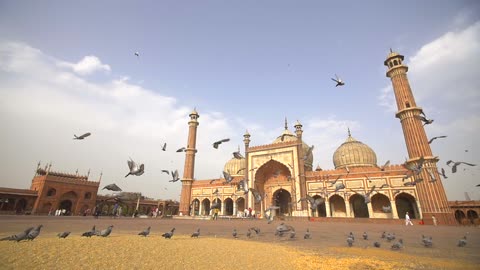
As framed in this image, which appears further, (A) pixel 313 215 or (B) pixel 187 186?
(B) pixel 187 186

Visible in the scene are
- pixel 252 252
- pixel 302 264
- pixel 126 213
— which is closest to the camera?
pixel 302 264

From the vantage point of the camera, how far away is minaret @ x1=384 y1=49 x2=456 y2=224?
21266mm

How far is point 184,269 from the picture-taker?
438 cm

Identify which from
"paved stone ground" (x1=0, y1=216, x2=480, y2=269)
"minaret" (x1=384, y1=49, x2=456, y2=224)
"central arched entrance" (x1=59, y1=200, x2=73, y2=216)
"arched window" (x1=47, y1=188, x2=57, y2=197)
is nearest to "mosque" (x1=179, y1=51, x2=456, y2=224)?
"minaret" (x1=384, y1=49, x2=456, y2=224)

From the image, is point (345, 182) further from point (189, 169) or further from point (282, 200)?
point (189, 169)

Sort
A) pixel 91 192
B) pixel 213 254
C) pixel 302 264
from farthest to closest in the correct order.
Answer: pixel 91 192
pixel 213 254
pixel 302 264

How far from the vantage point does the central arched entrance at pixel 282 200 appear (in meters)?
33.1

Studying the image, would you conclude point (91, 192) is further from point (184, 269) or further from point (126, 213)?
point (184, 269)

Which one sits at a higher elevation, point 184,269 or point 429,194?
point 429,194

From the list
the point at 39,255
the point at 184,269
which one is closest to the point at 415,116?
the point at 184,269

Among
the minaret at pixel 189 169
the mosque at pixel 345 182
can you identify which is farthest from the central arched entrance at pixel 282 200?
the minaret at pixel 189 169

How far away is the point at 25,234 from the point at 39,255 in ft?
5.71

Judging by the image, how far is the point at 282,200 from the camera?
34625mm

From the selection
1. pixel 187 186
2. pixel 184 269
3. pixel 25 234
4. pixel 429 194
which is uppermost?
pixel 187 186
